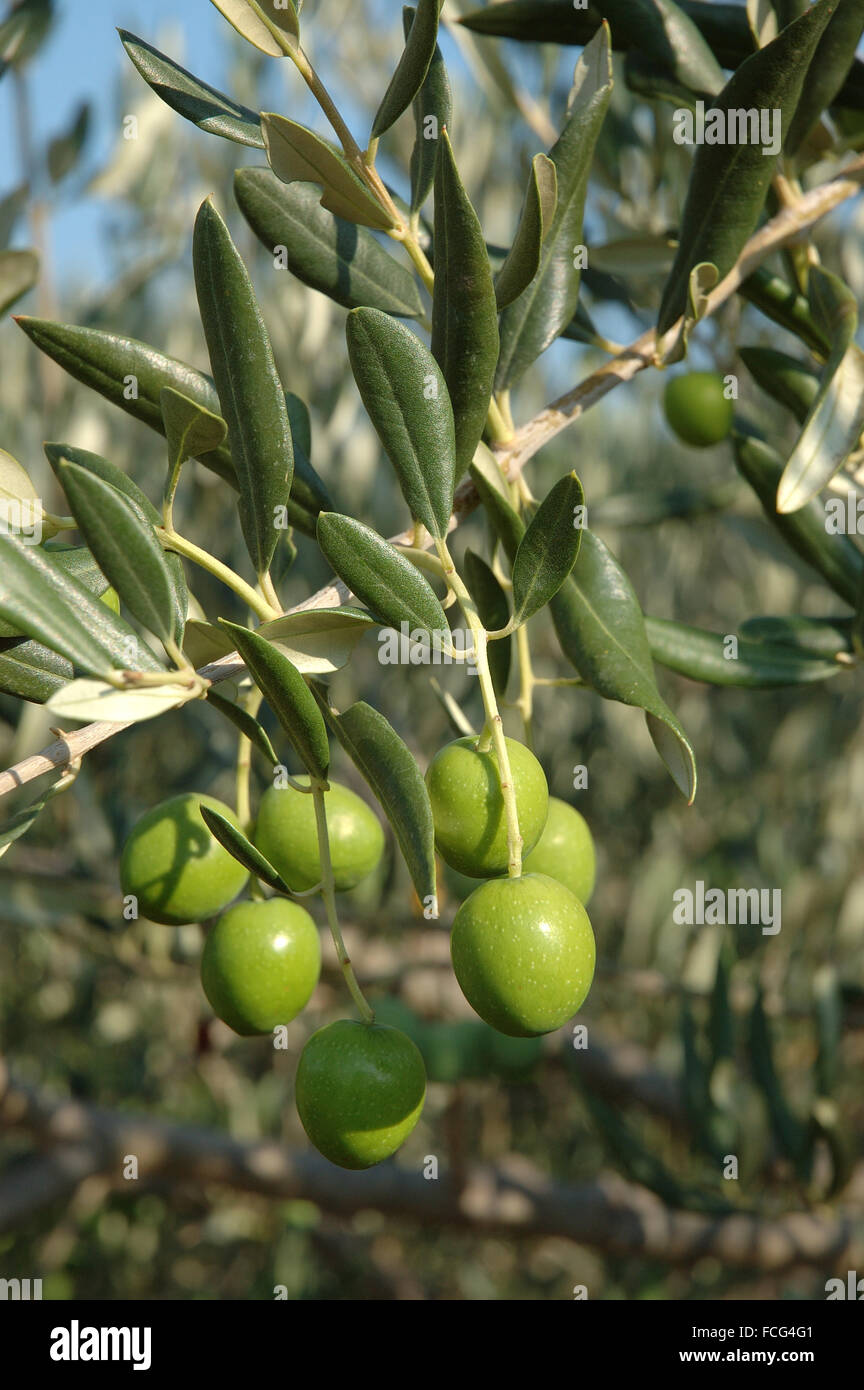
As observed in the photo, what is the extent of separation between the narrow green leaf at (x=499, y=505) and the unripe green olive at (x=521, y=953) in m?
0.27

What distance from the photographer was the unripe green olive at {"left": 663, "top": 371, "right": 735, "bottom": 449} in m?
1.46

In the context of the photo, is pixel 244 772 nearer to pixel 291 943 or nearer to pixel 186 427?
pixel 291 943

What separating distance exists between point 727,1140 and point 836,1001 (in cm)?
40

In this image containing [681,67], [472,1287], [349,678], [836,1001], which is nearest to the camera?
[681,67]

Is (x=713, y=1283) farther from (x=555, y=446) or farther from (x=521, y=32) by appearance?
(x=521, y=32)

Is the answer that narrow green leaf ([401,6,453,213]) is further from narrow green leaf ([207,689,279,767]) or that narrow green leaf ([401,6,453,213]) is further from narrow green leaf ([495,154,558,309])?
narrow green leaf ([207,689,279,767])

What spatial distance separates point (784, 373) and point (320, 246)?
559 millimetres

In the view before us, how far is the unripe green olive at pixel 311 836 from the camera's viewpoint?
0.99m

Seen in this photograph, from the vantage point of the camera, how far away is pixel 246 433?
86 cm

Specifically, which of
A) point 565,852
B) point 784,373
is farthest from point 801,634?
point 565,852

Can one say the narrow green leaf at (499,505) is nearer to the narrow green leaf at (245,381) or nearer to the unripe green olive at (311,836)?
the narrow green leaf at (245,381)

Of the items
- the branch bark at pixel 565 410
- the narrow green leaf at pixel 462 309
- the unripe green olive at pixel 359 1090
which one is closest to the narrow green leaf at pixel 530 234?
the narrow green leaf at pixel 462 309

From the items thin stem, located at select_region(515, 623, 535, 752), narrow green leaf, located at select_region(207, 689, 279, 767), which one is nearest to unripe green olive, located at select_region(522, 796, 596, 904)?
thin stem, located at select_region(515, 623, 535, 752)

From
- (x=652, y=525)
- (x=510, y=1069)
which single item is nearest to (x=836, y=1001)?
(x=510, y=1069)
